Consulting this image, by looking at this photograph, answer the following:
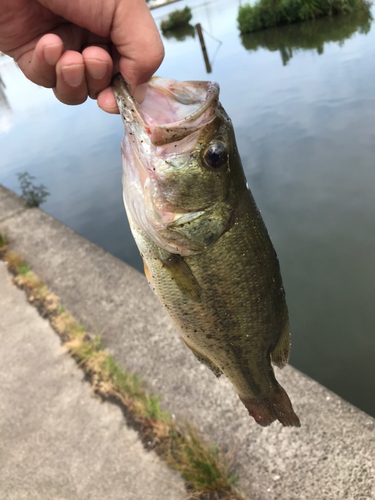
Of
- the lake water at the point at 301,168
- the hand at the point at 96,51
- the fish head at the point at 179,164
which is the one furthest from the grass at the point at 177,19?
the fish head at the point at 179,164

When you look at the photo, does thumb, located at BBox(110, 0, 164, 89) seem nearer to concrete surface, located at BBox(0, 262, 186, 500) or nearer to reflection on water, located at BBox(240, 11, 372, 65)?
concrete surface, located at BBox(0, 262, 186, 500)

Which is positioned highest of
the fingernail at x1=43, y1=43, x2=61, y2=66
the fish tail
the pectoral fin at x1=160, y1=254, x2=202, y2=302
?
the fingernail at x1=43, y1=43, x2=61, y2=66

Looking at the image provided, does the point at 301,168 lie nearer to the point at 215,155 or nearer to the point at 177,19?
the point at 215,155

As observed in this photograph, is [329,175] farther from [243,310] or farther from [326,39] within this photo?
[326,39]

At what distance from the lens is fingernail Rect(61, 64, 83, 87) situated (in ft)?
3.97

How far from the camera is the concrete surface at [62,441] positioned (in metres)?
2.49

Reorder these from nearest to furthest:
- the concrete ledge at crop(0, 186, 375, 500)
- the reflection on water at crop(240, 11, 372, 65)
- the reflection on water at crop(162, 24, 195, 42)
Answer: the concrete ledge at crop(0, 186, 375, 500) → the reflection on water at crop(240, 11, 372, 65) → the reflection on water at crop(162, 24, 195, 42)

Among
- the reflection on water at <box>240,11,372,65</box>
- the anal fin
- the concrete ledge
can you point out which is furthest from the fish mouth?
the reflection on water at <box>240,11,372,65</box>

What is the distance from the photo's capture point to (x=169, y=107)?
1.34 meters

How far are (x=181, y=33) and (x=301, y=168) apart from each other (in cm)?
2560

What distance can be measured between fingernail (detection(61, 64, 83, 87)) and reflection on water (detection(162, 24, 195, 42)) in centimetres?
2682

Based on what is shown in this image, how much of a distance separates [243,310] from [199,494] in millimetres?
1512

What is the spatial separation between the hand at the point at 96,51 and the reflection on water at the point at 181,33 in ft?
87.6

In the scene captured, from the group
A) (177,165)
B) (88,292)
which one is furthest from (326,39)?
(177,165)
